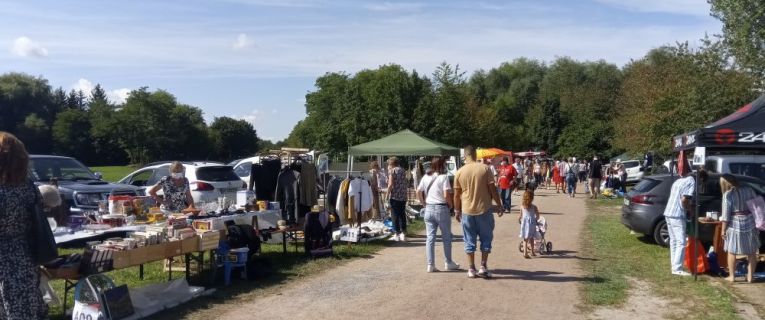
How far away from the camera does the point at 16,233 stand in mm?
5176

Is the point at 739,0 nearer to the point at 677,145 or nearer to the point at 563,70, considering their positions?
the point at 677,145

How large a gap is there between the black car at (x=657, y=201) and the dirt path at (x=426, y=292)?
6.68 ft

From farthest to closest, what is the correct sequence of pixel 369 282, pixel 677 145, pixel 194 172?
pixel 194 172 < pixel 677 145 < pixel 369 282

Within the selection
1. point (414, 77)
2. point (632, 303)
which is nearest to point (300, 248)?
point (632, 303)

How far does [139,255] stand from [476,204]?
4.48 meters

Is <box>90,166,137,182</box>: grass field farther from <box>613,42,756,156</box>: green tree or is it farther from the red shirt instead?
<box>613,42,756,156</box>: green tree

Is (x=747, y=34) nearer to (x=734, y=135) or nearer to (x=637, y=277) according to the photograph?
(x=734, y=135)

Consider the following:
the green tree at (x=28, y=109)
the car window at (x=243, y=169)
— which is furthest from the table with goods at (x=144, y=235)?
the green tree at (x=28, y=109)

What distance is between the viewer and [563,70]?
76312mm

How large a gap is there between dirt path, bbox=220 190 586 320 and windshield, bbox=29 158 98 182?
712 centimetres

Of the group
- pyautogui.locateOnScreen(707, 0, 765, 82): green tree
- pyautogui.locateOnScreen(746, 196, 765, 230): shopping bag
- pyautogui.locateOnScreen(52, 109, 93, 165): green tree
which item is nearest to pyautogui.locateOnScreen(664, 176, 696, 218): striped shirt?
pyautogui.locateOnScreen(746, 196, 765, 230): shopping bag

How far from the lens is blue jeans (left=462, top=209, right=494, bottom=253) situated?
31.5ft

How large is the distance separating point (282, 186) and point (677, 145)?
7298 millimetres

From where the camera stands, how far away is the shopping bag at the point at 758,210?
31.9 feet
